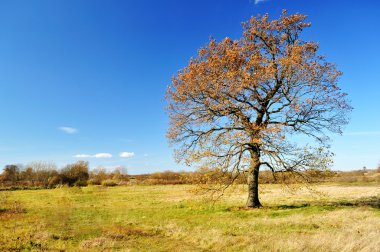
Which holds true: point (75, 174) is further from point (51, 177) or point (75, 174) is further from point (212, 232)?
point (212, 232)

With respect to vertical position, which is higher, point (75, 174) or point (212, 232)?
point (75, 174)

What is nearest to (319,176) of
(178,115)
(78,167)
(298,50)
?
(298,50)

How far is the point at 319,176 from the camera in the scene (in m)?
23.3

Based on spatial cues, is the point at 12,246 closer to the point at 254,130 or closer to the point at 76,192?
the point at 254,130

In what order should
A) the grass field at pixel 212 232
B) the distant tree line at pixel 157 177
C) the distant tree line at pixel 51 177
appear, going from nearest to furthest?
the grass field at pixel 212 232 → the distant tree line at pixel 157 177 → the distant tree line at pixel 51 177

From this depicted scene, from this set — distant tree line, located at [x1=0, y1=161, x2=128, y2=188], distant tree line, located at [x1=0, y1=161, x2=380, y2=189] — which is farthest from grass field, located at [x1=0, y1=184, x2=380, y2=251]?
distant tree line, located at [x1=0, y1=161, x2=128, y2=188]

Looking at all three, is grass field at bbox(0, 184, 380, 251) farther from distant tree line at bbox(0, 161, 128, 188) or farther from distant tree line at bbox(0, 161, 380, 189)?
distant tree line at bbox(0, 161, 128, 188)

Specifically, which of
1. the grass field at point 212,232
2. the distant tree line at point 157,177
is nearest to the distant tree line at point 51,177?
the distant tree line at point 157,177

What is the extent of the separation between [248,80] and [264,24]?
20.7 feet

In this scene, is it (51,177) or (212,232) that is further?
(51,177)

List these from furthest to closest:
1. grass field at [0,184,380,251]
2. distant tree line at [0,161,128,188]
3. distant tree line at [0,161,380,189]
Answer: distant tree line at [0,161,128,188] → distant tree line at [0,161,380,189] → grass field at [0,184,380,251]

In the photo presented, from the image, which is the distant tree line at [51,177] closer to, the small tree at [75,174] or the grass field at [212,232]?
the small tree at [75,174]

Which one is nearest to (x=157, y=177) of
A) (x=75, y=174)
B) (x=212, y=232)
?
(x=75, y=174)

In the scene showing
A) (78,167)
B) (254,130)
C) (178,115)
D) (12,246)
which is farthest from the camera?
(78,167)
